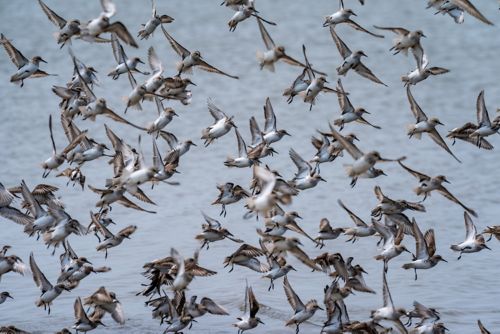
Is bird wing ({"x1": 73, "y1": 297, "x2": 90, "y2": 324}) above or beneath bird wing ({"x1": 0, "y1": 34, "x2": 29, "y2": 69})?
beneath

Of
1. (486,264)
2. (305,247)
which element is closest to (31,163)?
(305,247)

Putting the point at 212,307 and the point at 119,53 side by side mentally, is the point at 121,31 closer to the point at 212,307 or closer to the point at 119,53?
the point at 119,53

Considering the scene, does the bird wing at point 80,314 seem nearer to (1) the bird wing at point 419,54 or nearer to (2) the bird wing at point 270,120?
(2) the bird wing at point 270,120

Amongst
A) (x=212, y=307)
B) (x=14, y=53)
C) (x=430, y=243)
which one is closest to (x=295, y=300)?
(x=212, y=307)

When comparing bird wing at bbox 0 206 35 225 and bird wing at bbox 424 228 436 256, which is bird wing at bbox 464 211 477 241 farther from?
bird wing at bbox 0 206 35 225

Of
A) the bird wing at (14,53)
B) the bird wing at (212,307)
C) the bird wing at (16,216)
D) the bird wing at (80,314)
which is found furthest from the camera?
the bird wing at (14,53)

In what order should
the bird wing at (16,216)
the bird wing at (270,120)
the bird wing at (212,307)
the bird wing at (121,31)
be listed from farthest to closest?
the bird wing at (270,120)
the bird wing at (16,216)
the bird wing at (212,307)
the bird wing at (121,31)

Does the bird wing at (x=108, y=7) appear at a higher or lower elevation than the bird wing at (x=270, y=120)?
higher

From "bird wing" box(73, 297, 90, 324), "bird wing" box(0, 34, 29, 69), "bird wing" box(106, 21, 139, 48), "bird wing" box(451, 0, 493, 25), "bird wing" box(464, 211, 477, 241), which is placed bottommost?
"bird wing" box(73, 297, 90, 324)

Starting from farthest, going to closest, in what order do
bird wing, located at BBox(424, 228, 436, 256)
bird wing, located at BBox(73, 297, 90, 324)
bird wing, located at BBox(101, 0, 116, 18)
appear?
bird wing, located at BBox(424, 228, 436, 256), bird wing, located at BBox(73, 297, 90, 324), bird wing, located at BBox(101, 0, 116, 18)

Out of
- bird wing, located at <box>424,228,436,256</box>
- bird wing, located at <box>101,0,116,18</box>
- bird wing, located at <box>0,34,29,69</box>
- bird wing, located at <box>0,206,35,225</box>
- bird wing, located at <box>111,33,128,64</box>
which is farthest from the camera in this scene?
bird wing, located at <box>111,33,128,64</box>

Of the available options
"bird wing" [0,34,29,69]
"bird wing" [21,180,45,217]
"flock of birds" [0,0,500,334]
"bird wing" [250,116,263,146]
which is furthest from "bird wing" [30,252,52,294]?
"bird wing" [250,116,263,146]

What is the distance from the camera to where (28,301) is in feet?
61.7

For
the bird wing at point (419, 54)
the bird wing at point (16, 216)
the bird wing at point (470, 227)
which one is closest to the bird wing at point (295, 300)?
the bird wing at point (470, 227)
